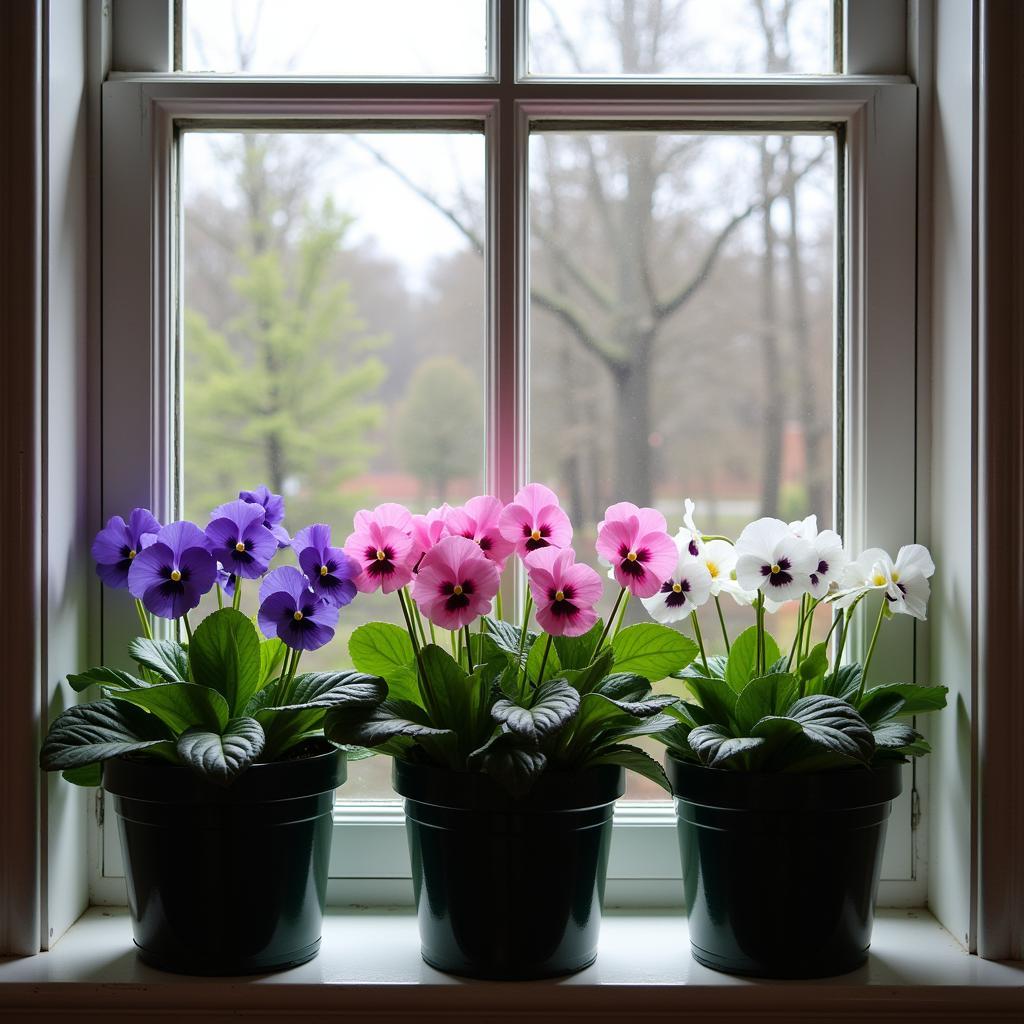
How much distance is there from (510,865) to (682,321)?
0.72 metres

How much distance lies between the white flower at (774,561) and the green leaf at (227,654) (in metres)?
0.56

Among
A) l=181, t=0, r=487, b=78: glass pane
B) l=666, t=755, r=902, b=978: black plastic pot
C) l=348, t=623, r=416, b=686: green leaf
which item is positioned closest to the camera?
l=666, t=755, r=902, b=978: black plastic pot

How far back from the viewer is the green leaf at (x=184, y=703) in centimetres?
110

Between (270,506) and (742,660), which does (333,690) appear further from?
(742,660)

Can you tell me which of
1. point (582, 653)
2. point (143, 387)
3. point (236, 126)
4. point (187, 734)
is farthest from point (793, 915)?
point (236, 126)

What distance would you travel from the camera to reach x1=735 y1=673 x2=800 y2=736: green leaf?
45.0 inches

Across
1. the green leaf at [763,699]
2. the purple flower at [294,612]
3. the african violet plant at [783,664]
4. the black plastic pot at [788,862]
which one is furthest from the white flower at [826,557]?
the purple flower at [294,612]

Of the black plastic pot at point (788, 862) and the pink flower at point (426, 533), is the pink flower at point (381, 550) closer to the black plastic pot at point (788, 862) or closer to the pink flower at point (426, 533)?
the pink flower at point (426, 533)

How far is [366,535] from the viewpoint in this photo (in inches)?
44.8

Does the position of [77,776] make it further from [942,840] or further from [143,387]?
[942,840]

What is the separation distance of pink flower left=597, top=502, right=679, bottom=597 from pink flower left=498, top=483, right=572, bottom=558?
0.15ft

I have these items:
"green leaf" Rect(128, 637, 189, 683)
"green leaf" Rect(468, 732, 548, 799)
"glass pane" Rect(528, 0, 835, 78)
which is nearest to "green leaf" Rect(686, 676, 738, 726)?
"green leaf" Rect(468, 732, 548, 799)

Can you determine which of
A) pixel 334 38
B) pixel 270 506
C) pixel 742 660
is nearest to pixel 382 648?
pixel 270 506

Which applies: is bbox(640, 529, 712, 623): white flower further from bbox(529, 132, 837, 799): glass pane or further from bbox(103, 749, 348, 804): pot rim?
bbox(103, 749, 348, 804): pot rim
